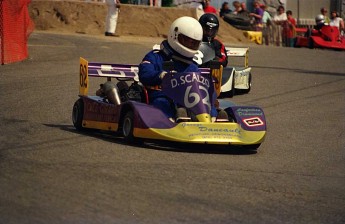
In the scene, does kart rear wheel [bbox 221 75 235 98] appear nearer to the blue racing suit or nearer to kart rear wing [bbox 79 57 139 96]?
kart rear wing [bbox 79 57 139 96]

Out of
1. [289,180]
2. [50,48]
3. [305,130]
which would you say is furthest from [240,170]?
[50,48]

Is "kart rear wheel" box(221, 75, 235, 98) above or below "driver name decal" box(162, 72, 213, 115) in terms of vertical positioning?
below

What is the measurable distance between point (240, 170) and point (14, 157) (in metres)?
1.84

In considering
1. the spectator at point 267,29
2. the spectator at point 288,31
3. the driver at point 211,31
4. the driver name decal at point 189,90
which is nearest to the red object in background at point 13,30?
the driver at point 211,31

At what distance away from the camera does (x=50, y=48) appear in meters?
21.8

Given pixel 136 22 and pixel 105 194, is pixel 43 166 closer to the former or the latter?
pixel 105 194

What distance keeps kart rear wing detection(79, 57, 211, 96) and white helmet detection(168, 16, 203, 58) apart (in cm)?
43

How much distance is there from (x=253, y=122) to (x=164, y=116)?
2.92ft

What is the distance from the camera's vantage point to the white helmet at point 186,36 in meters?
10.1

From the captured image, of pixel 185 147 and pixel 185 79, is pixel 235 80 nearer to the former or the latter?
pixel 185 79

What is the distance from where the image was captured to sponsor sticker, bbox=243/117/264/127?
31.1ft

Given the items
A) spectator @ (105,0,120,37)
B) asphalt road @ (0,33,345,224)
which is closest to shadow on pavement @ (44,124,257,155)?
asphalt road @ (0,33,345,224)

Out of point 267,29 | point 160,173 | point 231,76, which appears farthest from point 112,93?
point 267,29

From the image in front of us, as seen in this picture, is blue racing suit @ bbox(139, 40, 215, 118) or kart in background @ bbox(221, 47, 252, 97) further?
kart in background @ bbox(221, 47, 252, 97)
